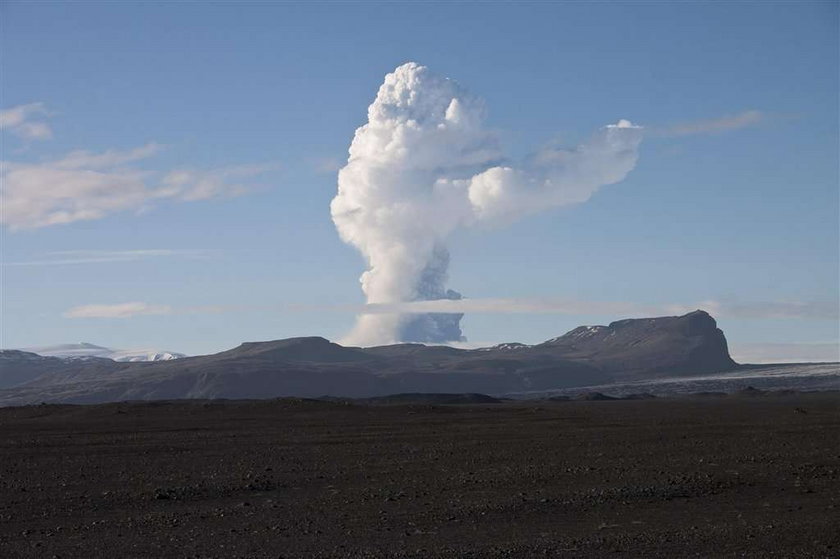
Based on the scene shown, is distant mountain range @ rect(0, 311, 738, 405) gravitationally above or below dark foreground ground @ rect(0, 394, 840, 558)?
Answer: above

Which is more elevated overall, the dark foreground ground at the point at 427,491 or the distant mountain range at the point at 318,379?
the distant mountain range at the point at 318,379

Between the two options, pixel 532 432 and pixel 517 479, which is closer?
pixel 517 479

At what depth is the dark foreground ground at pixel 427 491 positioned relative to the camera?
17.5 m

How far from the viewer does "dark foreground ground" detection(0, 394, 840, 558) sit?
691 inches

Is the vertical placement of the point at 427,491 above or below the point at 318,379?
below

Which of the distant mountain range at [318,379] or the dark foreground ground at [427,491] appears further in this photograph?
the distant mountain range at [318,379]

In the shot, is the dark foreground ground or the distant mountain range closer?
the dark foreground ground

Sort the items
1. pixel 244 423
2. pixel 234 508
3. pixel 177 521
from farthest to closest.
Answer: pixel 244 423
pixel 234 508
pixel 177 521

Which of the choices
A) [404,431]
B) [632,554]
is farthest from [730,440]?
[632,554]

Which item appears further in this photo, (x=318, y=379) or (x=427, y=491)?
(x=318, y=379)

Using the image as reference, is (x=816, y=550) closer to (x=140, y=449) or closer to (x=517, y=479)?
(x=517, y=479)

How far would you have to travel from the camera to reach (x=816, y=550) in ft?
54.4

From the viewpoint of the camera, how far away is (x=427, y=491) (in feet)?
75.0

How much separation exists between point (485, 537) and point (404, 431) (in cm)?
2185
